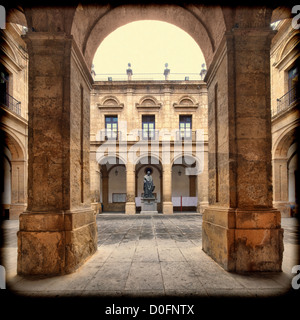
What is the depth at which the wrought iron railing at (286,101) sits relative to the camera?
10664 mm

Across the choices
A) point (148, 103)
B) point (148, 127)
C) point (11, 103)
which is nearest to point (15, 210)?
point (11, 103)

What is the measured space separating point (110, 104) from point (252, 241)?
14361 mm

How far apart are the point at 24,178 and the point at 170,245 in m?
9.83

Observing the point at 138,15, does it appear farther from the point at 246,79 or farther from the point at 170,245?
the point at 170,245

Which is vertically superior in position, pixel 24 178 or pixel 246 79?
pixel 246 79

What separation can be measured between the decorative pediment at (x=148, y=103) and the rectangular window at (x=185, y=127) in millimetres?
2022

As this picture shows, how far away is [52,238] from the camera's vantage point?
312cm

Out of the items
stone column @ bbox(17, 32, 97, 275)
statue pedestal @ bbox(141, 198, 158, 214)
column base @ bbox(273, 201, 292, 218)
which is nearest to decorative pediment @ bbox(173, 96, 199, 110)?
statue pedestal @ bbox(141, 198, 158, 214)

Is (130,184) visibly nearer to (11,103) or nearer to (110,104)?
(110,104)

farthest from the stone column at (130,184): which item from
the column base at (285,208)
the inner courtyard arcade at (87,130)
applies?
the inner courtyard arcade at (87,130)

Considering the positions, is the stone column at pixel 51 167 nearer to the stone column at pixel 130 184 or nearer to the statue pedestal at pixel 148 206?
the statue pedestal at pixel 148 206

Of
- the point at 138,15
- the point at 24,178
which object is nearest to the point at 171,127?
the point at 24,178

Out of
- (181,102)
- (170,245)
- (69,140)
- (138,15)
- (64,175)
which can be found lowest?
(170,245)

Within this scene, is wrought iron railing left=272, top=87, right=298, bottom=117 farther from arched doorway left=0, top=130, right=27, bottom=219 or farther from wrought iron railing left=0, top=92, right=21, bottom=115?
arched doorway left=0, top=130, right=27, bottom=219
